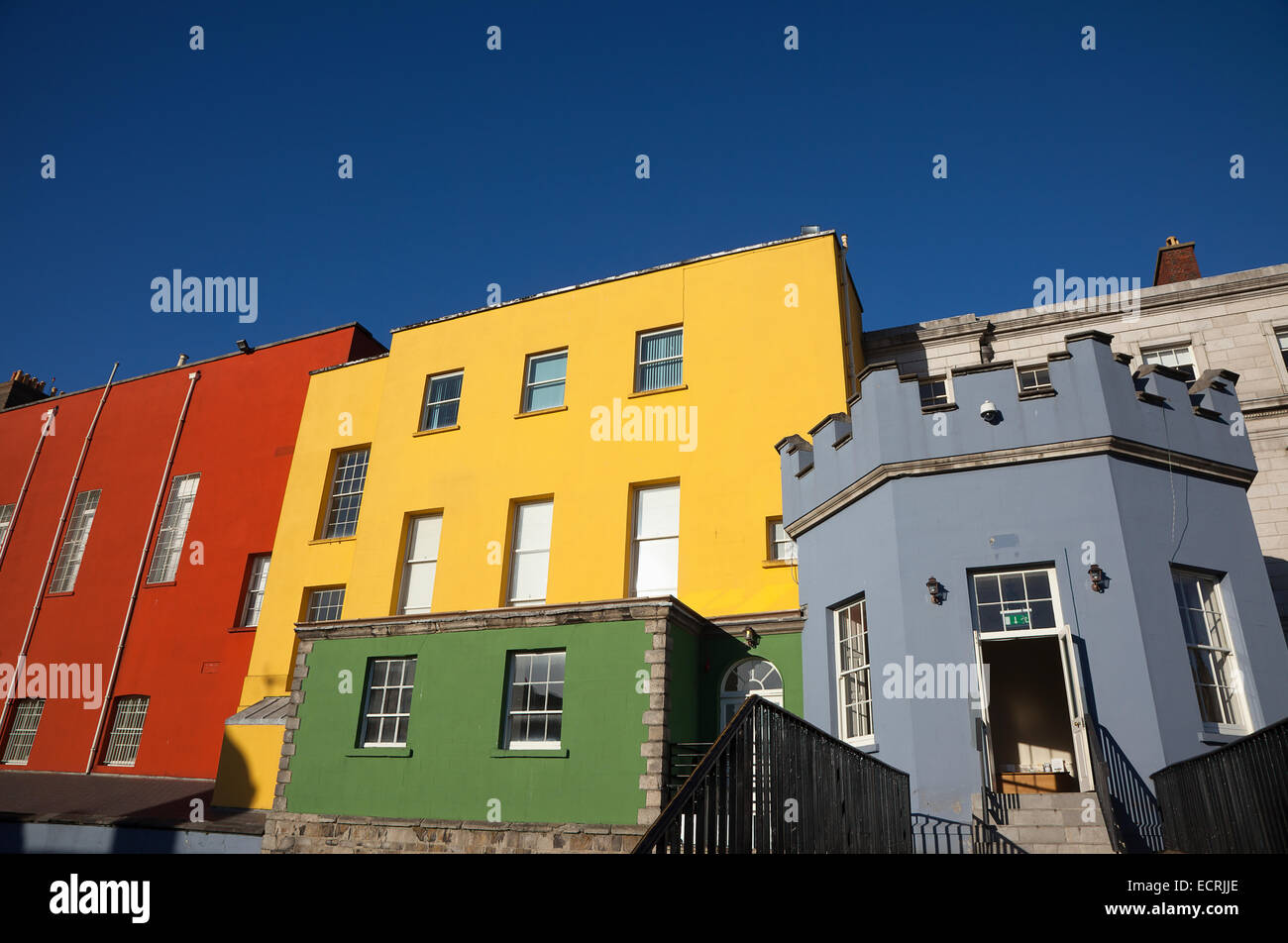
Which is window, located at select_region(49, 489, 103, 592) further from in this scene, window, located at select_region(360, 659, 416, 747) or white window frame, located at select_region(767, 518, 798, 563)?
white window frame, located at select_region(767, 518, 798, 563)

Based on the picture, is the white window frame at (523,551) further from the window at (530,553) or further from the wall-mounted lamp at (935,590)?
the wall-mounted lamp at (935,590)

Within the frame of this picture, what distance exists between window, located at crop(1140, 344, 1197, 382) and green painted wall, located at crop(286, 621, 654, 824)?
12.4 m

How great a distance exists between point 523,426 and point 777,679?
27.9 ft

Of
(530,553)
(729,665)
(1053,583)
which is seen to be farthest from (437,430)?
(1053,583)

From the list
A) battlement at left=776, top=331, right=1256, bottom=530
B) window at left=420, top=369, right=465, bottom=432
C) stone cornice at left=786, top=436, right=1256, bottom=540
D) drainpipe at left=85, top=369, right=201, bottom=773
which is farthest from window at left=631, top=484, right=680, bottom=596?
drainpipe at left=85, top=369, right=201, bottom=773

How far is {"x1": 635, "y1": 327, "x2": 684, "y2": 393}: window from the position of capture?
18.1m

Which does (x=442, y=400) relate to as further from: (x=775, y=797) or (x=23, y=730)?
(x=775, y=797)

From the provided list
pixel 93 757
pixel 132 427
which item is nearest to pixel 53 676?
pixel 93 757

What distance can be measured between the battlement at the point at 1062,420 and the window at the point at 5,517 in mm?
29602

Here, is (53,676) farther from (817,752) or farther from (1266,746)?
(1266,746)

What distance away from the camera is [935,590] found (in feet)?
33.9

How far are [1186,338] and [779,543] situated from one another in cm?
1043

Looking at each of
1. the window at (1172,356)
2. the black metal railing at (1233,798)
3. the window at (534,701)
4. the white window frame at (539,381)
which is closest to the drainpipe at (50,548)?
the white window frame at (539,381)
